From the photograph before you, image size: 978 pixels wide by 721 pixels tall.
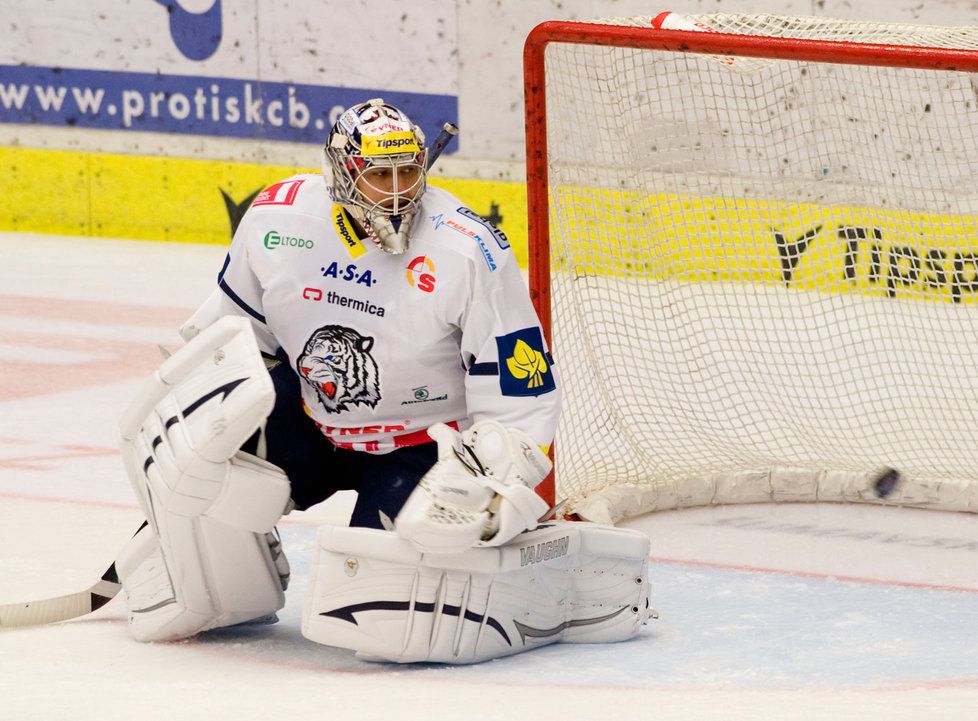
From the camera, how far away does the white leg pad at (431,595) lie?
2793 millimetres

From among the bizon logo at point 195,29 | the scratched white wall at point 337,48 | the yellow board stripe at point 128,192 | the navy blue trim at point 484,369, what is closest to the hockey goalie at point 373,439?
the navy blue trim at point 484,369

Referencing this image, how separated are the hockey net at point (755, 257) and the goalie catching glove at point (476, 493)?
1045mm

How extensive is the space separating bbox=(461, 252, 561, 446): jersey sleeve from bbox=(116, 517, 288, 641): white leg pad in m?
0.44

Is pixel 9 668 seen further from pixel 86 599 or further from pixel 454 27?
pixel 454 27

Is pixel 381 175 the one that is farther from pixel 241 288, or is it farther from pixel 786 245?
pixel 786 245

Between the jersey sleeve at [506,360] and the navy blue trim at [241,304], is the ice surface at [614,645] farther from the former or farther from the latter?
the navy blue trim at [241,304]

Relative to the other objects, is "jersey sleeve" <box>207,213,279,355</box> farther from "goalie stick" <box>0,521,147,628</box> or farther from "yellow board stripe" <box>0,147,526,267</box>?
"yellow board stripe" <box>0,147,526,267</box>

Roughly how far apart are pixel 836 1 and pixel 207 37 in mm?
2557

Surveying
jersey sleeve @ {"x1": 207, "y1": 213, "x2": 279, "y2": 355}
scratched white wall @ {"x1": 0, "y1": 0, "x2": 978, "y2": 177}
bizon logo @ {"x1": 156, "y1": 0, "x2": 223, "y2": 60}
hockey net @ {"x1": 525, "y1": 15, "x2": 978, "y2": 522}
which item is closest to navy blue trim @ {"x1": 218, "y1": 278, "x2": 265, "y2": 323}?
jersey sleeve @ {"x1": 207, "y1": 213, "x2": 279, "y2": 355}

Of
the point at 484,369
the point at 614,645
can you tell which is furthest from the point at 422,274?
the point at 614,645

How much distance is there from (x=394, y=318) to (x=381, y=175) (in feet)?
0.78

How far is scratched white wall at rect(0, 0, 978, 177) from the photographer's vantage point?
6805 mm

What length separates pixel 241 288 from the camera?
122 inches

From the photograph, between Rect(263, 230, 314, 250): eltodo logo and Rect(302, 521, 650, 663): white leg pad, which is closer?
Rect(302, 521, 650, 663): white leg pad
